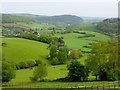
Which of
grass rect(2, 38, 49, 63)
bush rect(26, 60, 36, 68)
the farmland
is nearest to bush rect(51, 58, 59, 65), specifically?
the farmland

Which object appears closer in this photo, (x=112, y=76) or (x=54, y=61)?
(x=112, y=76)

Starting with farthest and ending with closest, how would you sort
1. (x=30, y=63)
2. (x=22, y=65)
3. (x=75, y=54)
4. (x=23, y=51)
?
(x=75, y=54) < (x=23, y=51) < (x=30, y=63) < (x=22, y=65)

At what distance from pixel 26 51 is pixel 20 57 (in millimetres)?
5817

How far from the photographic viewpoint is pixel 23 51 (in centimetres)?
7012

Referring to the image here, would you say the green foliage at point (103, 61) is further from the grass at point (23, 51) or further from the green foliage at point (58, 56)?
the grass at point (23, 51)

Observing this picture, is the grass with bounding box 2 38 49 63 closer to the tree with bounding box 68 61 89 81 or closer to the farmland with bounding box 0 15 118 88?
the farmland with bounding box 0 15 118 88

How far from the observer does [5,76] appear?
130 feet

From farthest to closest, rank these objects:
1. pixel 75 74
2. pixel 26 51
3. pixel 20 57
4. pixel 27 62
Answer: pixel 26 51, pixel 20 57, pixel 27 62, pixel 75 74

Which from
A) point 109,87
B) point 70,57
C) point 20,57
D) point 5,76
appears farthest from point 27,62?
point 109,87

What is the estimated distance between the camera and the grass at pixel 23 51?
64438 mm

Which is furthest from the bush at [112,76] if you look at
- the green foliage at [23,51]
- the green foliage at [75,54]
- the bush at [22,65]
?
the green foliage at [75,54]

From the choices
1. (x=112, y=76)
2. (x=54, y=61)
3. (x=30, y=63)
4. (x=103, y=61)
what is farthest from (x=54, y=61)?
(x=112, y=76)

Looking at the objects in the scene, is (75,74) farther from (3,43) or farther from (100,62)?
(3,43)

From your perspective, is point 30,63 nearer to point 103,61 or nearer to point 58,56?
point 58,56
